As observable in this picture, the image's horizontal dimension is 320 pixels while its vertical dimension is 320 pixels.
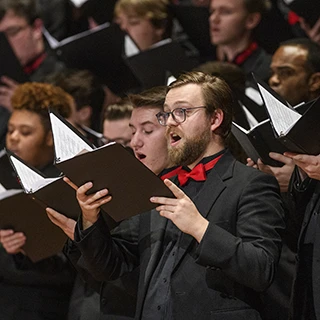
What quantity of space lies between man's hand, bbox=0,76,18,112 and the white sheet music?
7.36ft

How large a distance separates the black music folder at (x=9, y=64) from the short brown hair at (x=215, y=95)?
2379 mm

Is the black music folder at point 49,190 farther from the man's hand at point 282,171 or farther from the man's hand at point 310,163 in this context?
the man's hand at point 310,163

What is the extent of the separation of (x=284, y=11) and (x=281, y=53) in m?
1.66

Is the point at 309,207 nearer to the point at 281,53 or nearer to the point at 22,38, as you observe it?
the point at 281,53

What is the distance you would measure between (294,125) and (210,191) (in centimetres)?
52

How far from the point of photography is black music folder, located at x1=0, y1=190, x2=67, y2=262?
4543 millimetres

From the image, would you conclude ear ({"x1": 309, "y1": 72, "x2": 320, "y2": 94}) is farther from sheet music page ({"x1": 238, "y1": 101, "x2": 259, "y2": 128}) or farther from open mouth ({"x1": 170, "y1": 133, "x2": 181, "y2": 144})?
open mouth ({"x1": 170, "y1": 133, "x2": 181, "y2": 144})

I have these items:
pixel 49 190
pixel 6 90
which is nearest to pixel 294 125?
pixel 49 190

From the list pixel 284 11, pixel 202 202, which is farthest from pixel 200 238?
pixel 284 11

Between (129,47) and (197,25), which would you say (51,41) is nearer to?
(129,47)

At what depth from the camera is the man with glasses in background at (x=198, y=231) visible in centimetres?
351

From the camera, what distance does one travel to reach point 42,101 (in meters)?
5.30

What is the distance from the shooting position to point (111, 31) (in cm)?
602

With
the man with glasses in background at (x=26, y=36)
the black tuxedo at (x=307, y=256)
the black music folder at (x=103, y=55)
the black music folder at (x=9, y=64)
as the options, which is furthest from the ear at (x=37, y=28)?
the black tuxedo at (x=307, y=256)
